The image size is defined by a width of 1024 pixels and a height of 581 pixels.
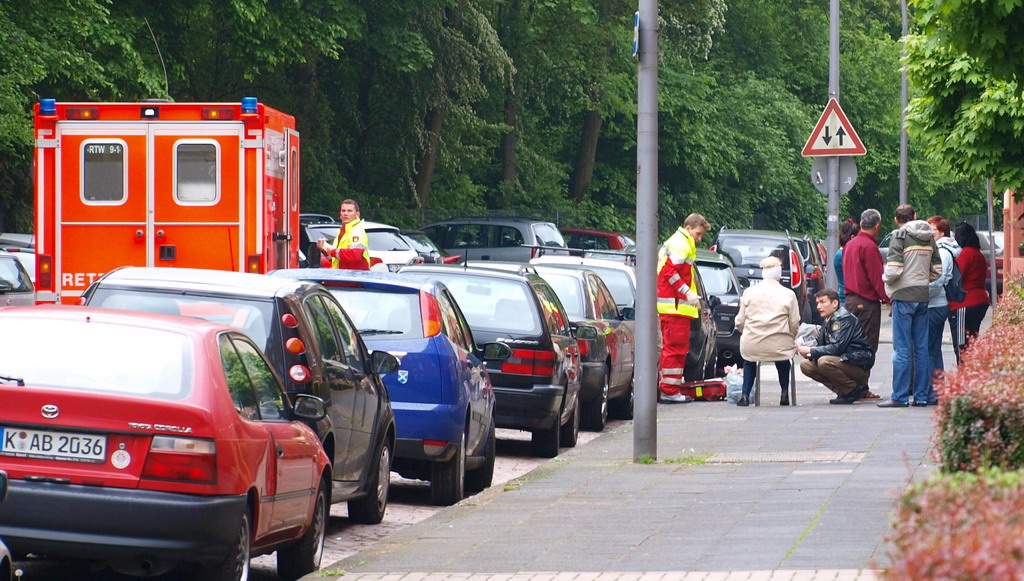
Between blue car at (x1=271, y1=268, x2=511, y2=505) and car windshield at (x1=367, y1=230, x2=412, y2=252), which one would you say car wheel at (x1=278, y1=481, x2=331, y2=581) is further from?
car windshield at (x1=367, y1=230, x2=412, y2=252)

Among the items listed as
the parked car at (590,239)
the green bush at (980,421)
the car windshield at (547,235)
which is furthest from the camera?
the parked car at (590,239)

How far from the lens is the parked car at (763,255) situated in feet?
95.0

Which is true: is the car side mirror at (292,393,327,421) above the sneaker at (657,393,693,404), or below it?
above

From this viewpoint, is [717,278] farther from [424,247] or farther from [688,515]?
[688,515]

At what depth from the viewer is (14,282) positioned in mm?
20297

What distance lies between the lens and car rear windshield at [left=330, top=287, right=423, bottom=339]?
428 inches

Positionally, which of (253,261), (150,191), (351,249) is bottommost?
(253,261)

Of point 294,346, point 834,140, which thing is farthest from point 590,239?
point 294,346

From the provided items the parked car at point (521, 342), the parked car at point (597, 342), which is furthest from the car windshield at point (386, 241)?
the parked car at point (521, 342)

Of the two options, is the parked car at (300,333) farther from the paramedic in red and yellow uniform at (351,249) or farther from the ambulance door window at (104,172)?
the paramedic in red and yellow uniform at (351,249)

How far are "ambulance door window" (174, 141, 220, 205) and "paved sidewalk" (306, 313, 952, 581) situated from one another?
5.07 m

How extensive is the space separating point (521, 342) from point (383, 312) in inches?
91.4

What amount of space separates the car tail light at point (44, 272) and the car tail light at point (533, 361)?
5.67m

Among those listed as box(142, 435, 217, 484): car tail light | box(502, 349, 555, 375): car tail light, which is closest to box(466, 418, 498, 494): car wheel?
box(502, 349, 555, 375): car tail light
